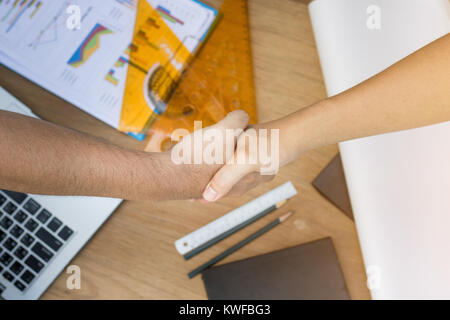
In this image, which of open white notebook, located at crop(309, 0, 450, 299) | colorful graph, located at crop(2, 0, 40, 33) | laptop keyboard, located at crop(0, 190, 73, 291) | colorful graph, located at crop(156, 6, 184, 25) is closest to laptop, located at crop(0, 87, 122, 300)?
laptop keyboard, located at crop(0, 190, 73, 291)

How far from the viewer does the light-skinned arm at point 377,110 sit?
19.3 inches

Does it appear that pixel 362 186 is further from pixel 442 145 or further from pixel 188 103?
pixel 188 103

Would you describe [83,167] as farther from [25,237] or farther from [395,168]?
[395,168]

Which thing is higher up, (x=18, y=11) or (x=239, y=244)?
(x=18, y=11)

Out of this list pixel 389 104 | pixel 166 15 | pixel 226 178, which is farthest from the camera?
pixel 166 15

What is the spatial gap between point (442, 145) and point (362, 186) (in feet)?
0.45

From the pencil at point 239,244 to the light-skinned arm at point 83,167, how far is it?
137mm

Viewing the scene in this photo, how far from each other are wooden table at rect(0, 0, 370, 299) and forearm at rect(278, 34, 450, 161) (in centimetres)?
16

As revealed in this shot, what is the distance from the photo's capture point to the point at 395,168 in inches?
22.1

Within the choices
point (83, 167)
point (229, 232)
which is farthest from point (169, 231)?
point (83, 167)

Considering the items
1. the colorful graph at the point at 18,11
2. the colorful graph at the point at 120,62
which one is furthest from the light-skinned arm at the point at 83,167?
the colorful graph at the point at 18,11

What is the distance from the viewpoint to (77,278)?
0.72 m

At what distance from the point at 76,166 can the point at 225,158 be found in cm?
29
